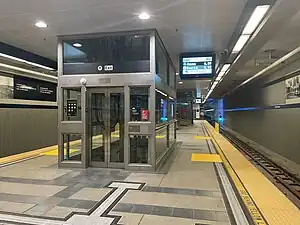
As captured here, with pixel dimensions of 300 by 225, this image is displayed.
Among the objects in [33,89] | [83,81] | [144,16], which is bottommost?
[83,81]

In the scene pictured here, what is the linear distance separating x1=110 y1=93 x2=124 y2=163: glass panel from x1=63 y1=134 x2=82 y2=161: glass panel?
798 mm

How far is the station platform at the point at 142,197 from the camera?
10.4 ft

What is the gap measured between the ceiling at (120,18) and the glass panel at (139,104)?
53.2 inches

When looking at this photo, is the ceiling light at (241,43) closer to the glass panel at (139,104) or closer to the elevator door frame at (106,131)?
the glass panel at (139,104)

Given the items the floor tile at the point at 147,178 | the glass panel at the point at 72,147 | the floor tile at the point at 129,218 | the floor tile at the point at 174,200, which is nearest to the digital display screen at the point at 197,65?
the floor tile at the point at 147,178

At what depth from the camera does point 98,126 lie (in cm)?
630

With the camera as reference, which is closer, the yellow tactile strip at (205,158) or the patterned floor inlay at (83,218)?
the patterned floor inlay at (83,218)

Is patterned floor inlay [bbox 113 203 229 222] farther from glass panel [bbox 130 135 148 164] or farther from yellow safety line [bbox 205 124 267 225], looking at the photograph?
glass panel [bbox 130 135 148 164]

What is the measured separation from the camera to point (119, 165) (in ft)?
19.8

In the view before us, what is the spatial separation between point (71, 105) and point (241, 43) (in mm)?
4032

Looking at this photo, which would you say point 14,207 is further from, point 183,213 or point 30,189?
point 183,213

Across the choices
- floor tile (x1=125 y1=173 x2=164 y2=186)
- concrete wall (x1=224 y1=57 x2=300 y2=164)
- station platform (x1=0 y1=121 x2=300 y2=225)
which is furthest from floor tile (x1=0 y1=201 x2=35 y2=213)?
concrete wall (x1=224 y1=57 x2=300 y2=164)

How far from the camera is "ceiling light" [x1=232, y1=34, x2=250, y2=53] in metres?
4.78

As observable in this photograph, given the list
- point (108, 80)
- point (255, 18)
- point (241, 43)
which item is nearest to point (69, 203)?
point (108, 80)
